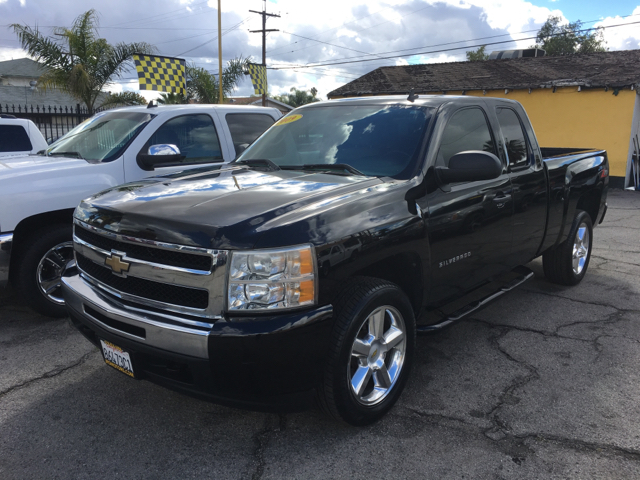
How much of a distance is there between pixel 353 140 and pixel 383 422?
6.11 feet

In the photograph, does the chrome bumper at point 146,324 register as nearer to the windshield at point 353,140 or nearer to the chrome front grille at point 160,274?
the chrome front grille at point 160,274

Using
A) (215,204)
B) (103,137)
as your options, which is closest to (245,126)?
(103,137)

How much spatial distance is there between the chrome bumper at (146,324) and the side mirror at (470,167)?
70.1 inches

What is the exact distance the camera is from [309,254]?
2.54 metres

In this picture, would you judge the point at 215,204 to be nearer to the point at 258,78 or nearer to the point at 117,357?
the point at 117,357

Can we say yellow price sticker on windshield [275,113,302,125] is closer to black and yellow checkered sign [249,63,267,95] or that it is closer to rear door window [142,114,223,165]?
rear door window [142,114,223,165]

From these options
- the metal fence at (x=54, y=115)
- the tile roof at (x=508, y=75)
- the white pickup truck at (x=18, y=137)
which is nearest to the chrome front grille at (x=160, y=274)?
the white pickup truck at (x=18, y=137)

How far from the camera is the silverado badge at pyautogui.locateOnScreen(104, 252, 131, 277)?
276cm

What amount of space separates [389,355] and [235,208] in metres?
1.28

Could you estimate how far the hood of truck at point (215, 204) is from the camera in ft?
8.26

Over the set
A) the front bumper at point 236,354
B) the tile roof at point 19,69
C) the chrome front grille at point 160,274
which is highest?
the tile roof at point 19,69

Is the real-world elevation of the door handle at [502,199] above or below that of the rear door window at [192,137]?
below

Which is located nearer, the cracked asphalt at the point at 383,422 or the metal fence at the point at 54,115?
the cracked asphalt at the point at 383,422

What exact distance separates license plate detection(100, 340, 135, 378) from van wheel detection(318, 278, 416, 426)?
39.4 inches
